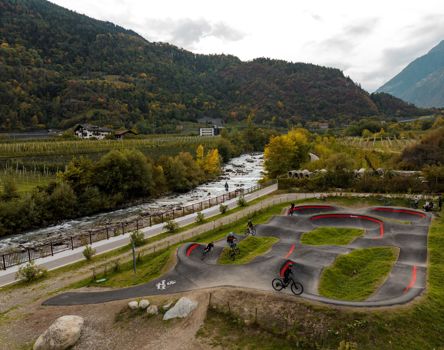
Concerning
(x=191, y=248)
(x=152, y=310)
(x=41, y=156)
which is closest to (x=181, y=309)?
(x=152, y=310)

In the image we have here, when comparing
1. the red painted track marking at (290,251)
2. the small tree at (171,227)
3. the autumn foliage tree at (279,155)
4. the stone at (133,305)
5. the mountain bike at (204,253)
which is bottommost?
the small tree at (171,227)

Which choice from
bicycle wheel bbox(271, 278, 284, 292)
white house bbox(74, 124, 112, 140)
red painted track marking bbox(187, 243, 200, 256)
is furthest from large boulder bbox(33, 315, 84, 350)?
white house bbox(74, 124, 112, 140)

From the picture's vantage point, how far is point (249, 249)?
1027 inches

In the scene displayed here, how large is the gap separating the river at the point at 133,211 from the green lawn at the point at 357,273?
33820 millimetres

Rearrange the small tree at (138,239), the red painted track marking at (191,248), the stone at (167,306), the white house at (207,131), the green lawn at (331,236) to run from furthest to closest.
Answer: the white house at (207,131) → the small tree at (138,239) → the green lawn at (331,236) → the red painted track marking at (191,248) → the stone at (167,306)

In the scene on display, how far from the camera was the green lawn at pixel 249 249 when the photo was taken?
78.2 feet

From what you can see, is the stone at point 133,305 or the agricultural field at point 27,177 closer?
the stone at point 133,305

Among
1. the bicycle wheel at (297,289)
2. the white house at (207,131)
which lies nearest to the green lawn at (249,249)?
the bicycle wheel at (297,289)

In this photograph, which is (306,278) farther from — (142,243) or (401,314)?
(142,243)

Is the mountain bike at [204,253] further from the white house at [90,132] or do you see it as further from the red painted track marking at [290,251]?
the white house at [90,132]

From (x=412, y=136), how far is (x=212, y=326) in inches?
4013

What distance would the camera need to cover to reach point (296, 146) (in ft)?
221

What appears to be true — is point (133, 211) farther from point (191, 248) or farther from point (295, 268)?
point (295, 268)

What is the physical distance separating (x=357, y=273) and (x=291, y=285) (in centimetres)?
557
